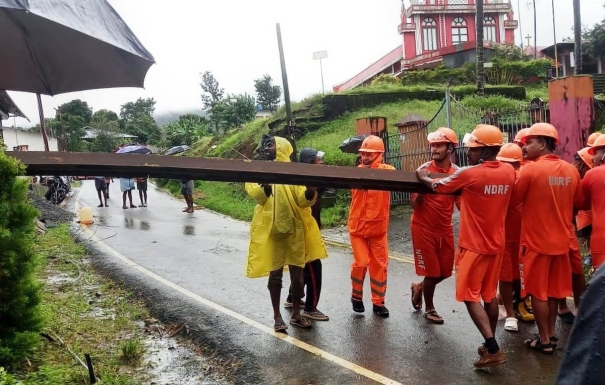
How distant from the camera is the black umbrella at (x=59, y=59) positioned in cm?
466

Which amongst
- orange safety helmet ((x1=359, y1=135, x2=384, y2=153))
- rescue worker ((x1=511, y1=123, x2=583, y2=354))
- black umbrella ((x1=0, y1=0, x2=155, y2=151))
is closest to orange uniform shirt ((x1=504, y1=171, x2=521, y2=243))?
rescue worker ((x1=511, y1=123, x2=583, y2=354))

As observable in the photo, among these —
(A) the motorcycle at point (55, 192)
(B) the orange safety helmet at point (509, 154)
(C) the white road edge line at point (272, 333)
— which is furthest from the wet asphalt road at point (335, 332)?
(A) the motorcycle at point (55, 192)

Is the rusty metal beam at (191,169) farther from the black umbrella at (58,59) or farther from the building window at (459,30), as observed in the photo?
the building window at (459,30)

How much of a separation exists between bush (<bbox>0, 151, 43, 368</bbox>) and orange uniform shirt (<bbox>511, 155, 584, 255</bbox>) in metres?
3.77

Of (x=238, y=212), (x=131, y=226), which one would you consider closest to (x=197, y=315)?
(x=131, y=226)

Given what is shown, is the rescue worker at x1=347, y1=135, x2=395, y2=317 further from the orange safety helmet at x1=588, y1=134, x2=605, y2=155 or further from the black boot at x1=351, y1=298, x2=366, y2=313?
the orange safety helmet at x1=588, y1=134, x2=605, y2=155

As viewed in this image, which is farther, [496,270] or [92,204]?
[92,204]

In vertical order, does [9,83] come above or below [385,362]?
above

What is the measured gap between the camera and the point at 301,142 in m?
19.4

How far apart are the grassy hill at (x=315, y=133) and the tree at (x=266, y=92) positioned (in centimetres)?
2447

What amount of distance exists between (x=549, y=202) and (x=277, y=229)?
7.56 ft

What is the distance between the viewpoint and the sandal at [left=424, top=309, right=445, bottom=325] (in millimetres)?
5076

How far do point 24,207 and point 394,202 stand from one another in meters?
9.60

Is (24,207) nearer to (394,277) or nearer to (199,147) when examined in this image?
(394,277)
